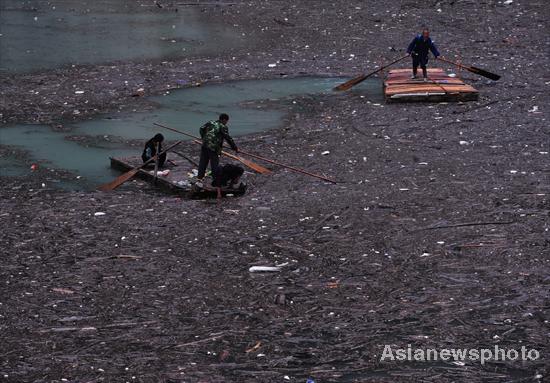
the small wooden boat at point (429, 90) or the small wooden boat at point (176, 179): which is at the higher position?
the small wooden boat at point (429, 90)

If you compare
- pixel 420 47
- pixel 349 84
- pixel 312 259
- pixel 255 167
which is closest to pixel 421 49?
pixel 420 47

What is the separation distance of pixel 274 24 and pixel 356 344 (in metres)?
19.8

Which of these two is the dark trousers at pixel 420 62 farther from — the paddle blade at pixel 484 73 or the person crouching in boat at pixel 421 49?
the paddle blade at pixel 484 73

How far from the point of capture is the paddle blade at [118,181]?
15688mm

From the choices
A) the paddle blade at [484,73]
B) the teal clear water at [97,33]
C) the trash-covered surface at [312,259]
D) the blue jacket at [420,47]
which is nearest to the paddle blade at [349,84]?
the trash-covered surface at [312,259]

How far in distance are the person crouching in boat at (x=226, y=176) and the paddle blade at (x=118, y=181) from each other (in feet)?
4.75

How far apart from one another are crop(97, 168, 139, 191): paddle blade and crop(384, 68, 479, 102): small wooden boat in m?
6.41

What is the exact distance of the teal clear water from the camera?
25.7 metres

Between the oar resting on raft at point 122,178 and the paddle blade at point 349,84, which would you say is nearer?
the oar resting on raft at point 122,178

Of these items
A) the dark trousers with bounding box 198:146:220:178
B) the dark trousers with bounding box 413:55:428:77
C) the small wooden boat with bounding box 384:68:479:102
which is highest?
the dark trousers with bounding box 413:55:428:77

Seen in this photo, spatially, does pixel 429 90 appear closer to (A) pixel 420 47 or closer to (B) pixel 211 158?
(A) pixel 420 47

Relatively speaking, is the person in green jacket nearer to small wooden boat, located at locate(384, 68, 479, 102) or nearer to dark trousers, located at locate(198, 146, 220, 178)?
dark trousers, located at locate(198, 146, 220, 178)

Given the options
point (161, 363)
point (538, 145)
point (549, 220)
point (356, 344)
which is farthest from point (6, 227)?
point (538, 145)

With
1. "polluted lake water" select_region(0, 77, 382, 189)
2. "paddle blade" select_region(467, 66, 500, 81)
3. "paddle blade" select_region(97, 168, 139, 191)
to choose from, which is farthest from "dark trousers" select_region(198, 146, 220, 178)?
"paddle blade" select_region(467, 66, 500, 81)
